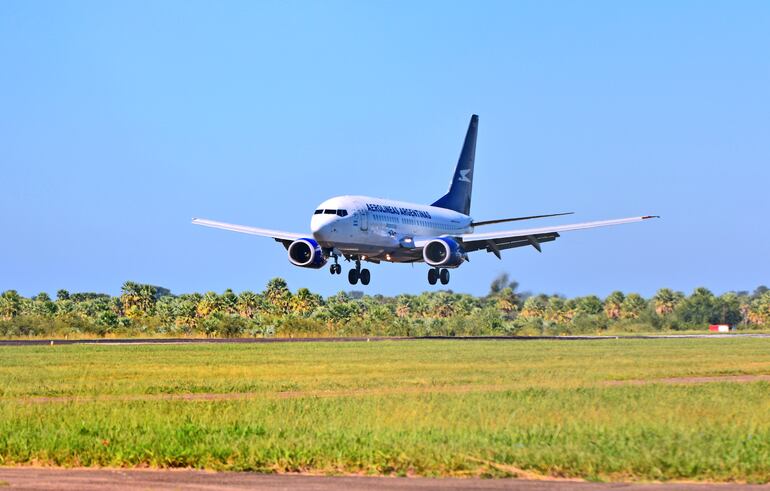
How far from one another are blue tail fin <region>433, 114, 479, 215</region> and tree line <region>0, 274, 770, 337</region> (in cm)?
784

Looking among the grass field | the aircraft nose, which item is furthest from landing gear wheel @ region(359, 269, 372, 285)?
the grass field

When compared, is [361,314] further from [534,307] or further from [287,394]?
[287,394]

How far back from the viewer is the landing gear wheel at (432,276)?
68062 mm

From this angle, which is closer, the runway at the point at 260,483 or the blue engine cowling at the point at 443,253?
the runway at the point at 260,483

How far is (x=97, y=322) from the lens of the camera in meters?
86.7

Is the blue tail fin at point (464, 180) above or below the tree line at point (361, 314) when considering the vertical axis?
above

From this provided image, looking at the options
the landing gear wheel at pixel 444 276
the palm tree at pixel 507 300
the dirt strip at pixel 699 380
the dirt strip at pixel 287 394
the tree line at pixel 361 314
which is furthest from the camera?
the palm tree at pixel 507 300

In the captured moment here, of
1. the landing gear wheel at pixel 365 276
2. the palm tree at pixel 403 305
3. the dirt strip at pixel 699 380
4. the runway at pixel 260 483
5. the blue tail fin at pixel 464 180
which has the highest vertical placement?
the blue tail fin at pixel 464 180

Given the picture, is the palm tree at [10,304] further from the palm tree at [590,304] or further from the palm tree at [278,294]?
the palm tree at [590,304]

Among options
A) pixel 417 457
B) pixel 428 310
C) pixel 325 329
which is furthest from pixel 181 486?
pixel 428 310

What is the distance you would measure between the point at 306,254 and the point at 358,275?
4.00 meters

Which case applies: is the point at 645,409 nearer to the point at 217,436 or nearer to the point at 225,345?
the point at 217,436

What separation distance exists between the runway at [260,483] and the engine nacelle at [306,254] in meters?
46.4

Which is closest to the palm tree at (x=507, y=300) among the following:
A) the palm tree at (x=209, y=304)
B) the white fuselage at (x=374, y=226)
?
the white fuselage at (x=374, y=226)
